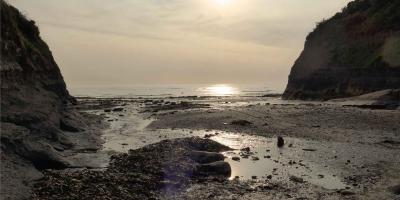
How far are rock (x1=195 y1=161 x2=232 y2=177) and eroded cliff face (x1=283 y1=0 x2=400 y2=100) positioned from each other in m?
38.6

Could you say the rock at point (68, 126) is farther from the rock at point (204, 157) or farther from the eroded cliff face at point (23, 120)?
the rock at point (204, 157)

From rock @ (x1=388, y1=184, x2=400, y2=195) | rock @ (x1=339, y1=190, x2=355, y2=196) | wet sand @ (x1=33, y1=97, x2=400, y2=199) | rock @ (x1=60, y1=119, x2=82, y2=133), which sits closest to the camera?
rock @ (x1=388, y1=184, x2=400, y2=195)

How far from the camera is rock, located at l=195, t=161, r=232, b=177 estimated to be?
701 inches

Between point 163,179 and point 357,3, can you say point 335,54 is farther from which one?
point 163,179

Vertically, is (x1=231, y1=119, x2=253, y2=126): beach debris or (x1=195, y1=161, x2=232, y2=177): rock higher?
(x1=231, y1=119, x2=253, y2=126): beach debris

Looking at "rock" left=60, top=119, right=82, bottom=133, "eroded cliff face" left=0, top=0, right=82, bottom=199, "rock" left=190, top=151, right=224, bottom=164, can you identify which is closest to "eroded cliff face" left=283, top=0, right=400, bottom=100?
"rock" left=190, top=151, right=224, bottom=164

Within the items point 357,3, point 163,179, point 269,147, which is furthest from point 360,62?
point 163,179

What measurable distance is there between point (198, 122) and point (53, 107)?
14.8 metres

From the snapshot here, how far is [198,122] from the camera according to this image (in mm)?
39906

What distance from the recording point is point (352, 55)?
6253 cm

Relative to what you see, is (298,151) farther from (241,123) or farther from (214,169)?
(241,123)

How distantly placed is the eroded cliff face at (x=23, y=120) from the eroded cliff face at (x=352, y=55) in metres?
39.3

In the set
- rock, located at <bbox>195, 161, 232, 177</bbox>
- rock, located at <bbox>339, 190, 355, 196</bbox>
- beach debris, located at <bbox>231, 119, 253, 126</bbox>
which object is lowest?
rock, located at <bbox>339, 190, 355, 196</bbox>

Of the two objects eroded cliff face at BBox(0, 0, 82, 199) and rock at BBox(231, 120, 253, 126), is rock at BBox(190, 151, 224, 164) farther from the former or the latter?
rock at BBox(231, 120, 253, 126)
